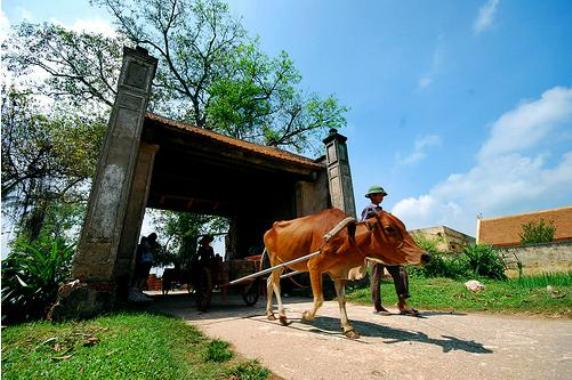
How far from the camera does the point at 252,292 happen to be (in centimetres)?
784

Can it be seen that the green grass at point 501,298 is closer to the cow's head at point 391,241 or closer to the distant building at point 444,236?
the cow's head at point 391,241

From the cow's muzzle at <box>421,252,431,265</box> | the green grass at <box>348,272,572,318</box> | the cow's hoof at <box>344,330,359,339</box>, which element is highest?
the cow's muzzle at <box>421,252,431,265</box>

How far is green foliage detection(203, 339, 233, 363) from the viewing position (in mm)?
3175

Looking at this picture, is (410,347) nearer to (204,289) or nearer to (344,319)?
(344,319)

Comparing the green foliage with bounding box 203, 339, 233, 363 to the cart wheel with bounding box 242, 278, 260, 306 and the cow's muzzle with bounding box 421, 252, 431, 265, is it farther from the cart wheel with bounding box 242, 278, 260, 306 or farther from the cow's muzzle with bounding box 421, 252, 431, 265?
the cart wheel with bounding box 242, 278, 260, 306

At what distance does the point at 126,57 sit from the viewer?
23.2ft

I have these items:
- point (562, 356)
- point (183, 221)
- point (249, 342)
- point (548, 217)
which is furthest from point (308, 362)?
point (548, 217)

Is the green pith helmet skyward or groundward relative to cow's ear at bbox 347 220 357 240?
skyward

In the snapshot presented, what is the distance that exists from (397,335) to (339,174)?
6704 millimetres

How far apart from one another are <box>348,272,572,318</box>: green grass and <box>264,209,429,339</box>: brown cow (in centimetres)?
367

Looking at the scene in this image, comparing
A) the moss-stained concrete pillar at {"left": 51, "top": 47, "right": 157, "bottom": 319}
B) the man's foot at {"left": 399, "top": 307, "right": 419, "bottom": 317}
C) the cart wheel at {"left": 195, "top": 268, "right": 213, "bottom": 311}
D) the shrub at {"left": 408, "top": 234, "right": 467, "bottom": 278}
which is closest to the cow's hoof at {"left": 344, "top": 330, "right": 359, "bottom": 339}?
the man's foot at {"left": 399, "top": 307, "right": 419, "bottom": 317}

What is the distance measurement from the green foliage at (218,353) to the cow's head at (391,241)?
7.22 feet

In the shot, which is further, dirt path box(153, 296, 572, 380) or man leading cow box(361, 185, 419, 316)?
man leading cow box(361, 185, 419, 316)

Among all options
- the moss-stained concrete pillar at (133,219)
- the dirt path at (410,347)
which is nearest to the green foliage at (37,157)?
the moss-stained concrete pillar at (133,219)
